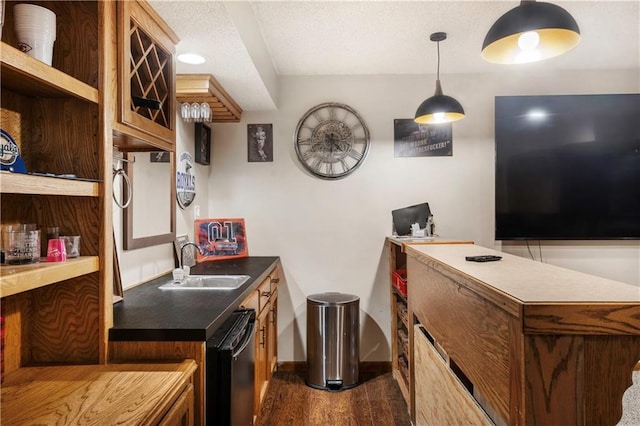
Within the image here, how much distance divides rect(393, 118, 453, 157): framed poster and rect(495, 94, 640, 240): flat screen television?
436 millimetres

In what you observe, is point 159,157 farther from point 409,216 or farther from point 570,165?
point 570,165

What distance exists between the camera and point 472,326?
4.24 ft

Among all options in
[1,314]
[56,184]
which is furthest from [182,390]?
[56,184]

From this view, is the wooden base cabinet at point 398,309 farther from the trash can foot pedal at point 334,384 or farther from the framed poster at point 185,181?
the framed poster at point 185,181

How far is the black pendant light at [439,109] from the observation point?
258cm

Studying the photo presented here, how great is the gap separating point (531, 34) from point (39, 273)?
199 cm

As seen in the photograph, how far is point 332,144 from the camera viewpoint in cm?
343

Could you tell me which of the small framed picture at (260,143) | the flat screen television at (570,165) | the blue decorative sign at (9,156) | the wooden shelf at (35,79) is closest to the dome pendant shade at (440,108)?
the flat screen television at (570,165)

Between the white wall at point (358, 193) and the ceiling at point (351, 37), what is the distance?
0.59 ft

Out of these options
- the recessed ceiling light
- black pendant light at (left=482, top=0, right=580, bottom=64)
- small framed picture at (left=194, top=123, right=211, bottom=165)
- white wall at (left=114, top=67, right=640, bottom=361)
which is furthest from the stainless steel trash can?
black pendant light at (left=482, top=0, right=580, bottom=64)

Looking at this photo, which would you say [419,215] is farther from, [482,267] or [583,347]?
[583,347]

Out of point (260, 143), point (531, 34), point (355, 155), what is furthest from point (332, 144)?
point (531, 34)

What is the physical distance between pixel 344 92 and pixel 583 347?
2.95 m

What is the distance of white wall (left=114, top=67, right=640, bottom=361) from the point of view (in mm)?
3439
